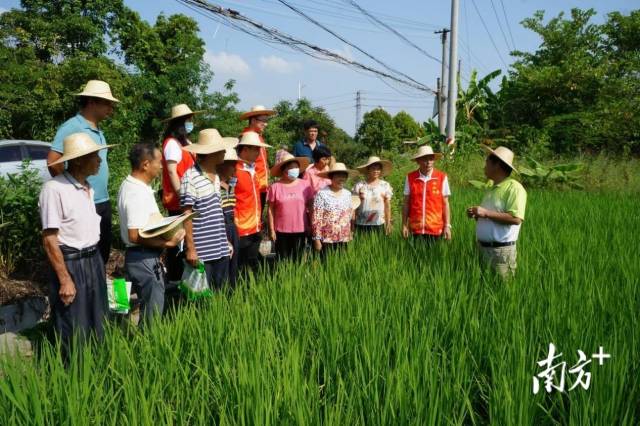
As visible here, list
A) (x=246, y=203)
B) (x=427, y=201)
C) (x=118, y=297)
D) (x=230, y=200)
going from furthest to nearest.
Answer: (x=427, y=201) < (x=246, y=203) < (x=230, y=200) < (x=118, y=297)

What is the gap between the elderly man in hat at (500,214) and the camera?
2.97 m

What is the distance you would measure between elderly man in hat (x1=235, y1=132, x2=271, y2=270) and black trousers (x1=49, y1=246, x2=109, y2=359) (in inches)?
52.5

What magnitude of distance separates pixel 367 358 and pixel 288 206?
224 cm

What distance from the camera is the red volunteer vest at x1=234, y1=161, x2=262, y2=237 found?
3.61 m

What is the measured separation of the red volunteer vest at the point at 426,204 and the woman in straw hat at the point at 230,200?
151 cm

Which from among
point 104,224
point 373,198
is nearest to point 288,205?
point 373,198

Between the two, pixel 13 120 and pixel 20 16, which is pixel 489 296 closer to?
pixel 13 120

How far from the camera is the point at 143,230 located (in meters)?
2.53

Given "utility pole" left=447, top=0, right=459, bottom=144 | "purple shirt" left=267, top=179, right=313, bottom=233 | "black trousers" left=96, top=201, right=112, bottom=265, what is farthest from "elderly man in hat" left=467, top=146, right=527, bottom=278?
"utility pole" left=447, top=0, right=459, bottom=144

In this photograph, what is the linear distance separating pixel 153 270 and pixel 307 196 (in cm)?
171

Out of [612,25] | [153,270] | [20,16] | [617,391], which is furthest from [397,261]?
[612,25]

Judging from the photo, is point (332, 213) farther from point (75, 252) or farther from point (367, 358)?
point (367, 358)

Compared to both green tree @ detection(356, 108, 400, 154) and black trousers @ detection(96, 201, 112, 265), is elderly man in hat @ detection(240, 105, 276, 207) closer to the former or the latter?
black trousers @ detection(96, 201, 112, 265)

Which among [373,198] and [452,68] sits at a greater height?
[452,68]
